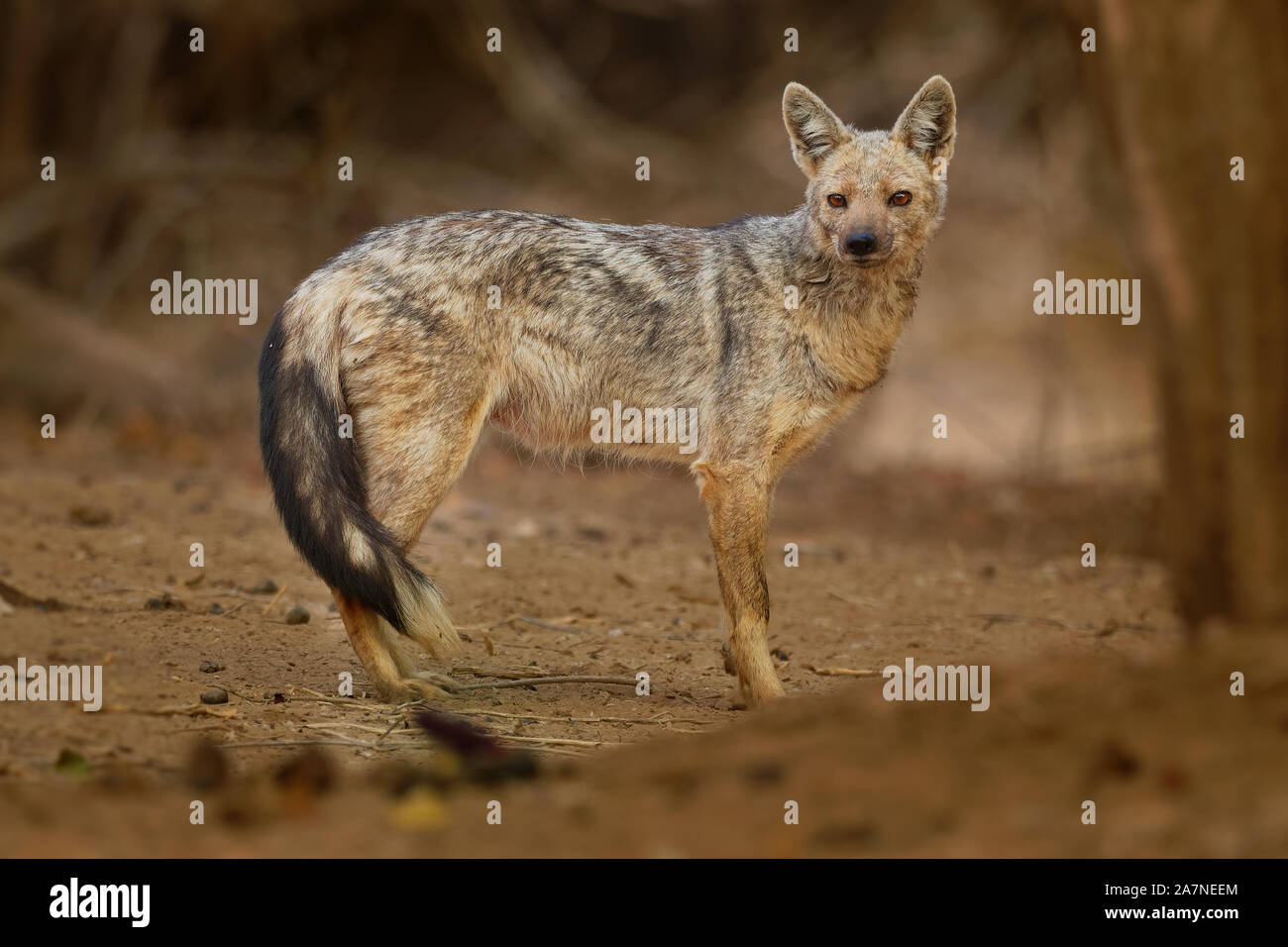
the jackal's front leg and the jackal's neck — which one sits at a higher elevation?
the jackal's neck

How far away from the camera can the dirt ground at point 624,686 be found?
3.03m

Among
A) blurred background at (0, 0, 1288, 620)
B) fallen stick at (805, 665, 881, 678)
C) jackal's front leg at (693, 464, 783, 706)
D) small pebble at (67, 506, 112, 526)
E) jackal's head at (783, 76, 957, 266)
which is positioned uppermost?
blurred background at (0, 0, 1288, 620)

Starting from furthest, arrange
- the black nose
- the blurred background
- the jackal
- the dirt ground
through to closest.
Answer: the blurred background → the black nose → the jackal → the dirt ground

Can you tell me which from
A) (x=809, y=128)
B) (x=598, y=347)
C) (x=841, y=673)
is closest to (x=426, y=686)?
(x=598, y=347)

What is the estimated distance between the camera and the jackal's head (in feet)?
19.0

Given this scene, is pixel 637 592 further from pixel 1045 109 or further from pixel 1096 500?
pixel 1045 109

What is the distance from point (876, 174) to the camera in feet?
19.5

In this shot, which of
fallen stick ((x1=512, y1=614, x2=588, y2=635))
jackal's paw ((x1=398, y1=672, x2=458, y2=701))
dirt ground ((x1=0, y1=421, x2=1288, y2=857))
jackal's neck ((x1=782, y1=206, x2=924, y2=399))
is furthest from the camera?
fallen stick ((x1=512, y1=614, x2=588, y2=635))

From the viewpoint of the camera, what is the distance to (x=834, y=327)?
598cm

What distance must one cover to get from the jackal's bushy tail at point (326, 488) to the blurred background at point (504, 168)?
5.41 metres

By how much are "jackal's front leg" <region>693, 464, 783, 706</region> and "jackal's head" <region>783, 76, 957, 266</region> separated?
106 centimetres

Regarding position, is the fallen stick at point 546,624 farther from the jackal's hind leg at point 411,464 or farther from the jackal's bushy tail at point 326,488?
the jackal's bushy tail at point 326,488

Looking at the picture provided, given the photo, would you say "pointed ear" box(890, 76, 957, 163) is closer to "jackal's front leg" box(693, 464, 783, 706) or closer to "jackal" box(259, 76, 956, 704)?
"jackal" box(259, 76, 956, 704)

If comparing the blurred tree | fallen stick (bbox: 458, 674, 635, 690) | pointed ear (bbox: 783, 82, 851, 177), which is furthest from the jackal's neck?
the blurred tree
